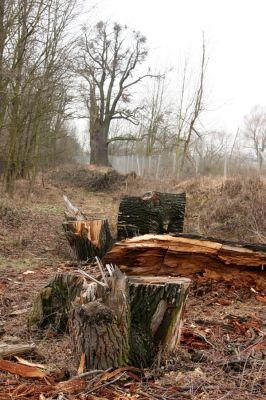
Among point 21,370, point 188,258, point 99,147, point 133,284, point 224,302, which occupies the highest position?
point 99,147

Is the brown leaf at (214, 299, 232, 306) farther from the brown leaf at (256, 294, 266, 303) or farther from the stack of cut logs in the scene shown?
the stack of cut logs

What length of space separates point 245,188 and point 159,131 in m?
17.2

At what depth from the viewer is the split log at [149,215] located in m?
7.89

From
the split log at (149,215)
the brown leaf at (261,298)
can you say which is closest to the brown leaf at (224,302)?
the brown leaf at (261,298)

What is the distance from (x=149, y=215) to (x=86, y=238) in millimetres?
1373

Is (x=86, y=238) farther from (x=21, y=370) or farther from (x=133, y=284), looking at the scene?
(x=21, y=370)

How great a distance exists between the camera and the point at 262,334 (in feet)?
12.4

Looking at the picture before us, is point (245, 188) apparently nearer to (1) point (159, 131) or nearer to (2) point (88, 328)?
(2) point (88, 328)

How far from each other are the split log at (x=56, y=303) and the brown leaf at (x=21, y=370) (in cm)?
111

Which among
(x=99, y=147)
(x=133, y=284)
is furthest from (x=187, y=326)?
(x=99, y=147)

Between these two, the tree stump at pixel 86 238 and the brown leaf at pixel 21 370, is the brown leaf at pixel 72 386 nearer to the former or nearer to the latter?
the brown leaf at pixel 21 370

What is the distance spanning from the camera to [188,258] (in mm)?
5688

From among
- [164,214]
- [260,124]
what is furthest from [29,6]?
[260,124]

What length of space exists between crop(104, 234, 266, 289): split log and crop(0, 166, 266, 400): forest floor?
0.21 meters
